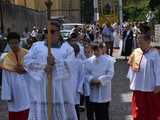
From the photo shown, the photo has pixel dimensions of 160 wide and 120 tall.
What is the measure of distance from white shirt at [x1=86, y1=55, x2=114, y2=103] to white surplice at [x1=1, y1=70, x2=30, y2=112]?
4.25 feet

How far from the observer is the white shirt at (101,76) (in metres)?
10.8

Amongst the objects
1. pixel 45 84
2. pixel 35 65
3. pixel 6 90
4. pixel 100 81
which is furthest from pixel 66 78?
pixel 100 81

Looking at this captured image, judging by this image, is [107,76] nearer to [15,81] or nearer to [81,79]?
[81,79]

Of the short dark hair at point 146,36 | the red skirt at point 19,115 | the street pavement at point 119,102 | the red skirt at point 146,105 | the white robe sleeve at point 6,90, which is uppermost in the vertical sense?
the short dark hair at point 146,36

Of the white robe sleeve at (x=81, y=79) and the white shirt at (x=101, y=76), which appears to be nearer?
the white shirt at (x=101, y=76)

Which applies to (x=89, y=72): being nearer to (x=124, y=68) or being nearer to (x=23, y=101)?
(x=23, y=101)

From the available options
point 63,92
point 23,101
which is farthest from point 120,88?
point 63,92

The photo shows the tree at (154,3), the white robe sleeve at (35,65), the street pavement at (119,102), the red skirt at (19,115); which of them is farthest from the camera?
the tree at (154,3)

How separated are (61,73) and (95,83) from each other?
2.48 meters

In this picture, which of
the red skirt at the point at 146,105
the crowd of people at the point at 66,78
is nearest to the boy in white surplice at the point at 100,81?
the crowd of people at the point at 66,78

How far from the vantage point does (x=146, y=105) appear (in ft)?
32.0

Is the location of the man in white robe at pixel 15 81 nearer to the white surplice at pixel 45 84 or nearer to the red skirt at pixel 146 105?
the white surplice at pixel 45 84

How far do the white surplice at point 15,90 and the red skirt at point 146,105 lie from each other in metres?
1.71

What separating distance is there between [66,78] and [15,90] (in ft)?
5.86
